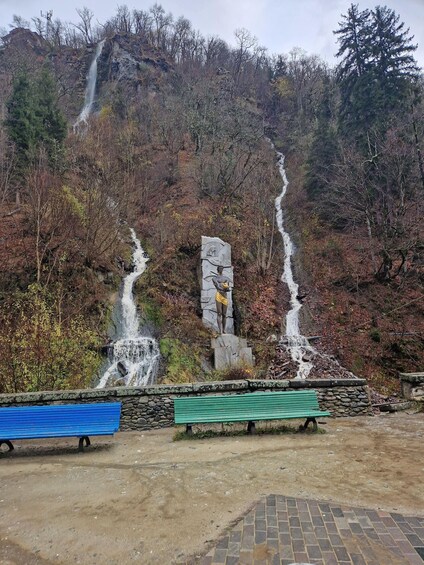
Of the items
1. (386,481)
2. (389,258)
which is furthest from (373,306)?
(386,481)

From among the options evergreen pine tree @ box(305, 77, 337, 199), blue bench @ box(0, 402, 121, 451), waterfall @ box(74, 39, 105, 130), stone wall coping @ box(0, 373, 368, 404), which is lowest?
blue bench @ box(0, 402, 121, 451)

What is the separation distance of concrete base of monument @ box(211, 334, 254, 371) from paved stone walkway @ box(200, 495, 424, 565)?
9.79m

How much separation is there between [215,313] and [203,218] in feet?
29.5

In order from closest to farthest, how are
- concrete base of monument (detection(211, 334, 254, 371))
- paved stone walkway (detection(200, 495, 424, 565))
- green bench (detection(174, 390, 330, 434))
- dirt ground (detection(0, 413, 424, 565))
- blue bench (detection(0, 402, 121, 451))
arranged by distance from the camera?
paved stone walkway (detection(200, 495, 424, 565)), dirt ground (detection(0, 413, 424, 565)), blue bench (detection(0, 402, 121, 451)), green bench (detection(174, 390, 330, 434)), concrete base of monument (detection(211, 334, 254, 371))

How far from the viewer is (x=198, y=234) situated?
66.9ft

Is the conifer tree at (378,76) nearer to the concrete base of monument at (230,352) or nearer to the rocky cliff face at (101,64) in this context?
the concrete base of monument at (230,352)

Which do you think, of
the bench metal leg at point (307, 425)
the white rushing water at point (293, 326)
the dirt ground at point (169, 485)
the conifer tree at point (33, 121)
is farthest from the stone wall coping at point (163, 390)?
the conifer tree at point (33, 121)

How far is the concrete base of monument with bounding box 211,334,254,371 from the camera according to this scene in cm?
1406

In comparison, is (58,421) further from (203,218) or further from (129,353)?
(203,218)

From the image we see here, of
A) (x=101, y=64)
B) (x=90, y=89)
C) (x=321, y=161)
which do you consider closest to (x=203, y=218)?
(x=321, y=161)

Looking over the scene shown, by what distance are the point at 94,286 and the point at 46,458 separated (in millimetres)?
9981

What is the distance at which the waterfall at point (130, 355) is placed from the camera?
12.5 metres

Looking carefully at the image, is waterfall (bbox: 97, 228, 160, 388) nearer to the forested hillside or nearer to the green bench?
the forested hillside

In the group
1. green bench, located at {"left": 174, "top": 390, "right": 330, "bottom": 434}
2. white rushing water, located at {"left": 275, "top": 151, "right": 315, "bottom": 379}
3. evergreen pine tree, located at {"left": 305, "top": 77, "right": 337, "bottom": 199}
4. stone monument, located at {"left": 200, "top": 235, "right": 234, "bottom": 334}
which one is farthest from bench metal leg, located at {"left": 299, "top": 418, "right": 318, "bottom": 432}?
evergreen pine tree, located at {"left": 305, "top": 77, "right": 337, "bottom": 199}
